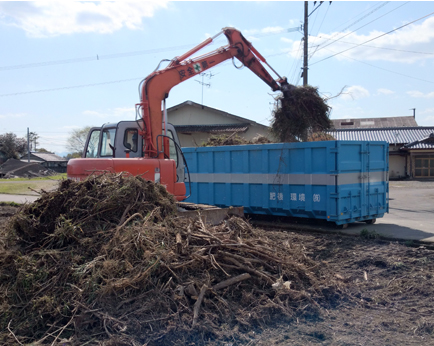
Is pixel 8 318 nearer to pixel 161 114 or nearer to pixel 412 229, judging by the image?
pixel 161 114

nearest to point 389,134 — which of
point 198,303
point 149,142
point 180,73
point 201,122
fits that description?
point 201,122

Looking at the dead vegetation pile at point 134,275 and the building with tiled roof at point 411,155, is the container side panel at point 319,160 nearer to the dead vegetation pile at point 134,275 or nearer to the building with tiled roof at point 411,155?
the dead vegetation pile at point 134,275

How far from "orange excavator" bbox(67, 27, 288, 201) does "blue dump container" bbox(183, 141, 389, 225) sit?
318 cm

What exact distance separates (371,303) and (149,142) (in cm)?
506

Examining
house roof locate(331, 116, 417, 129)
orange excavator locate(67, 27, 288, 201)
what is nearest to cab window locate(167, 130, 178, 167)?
orange excavator locate(67, 27, 288, 201)

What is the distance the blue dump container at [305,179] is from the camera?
10.1 metres

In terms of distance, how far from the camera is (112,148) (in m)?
8.22

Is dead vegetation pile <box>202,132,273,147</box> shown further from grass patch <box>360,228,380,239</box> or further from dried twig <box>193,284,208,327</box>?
dried twig <box>193,284,208,327</box>

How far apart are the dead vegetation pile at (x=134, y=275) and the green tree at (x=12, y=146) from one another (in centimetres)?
6778

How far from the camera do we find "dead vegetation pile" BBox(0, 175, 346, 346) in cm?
443

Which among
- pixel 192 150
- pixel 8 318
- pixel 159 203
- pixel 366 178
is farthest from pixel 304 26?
pixel 8 318

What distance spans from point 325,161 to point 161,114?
13.8 feet

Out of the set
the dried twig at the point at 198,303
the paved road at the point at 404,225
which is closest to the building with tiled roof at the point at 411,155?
the paved road at the point at 404,225

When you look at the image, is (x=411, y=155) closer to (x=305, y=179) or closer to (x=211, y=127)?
(x=211, y=127)
